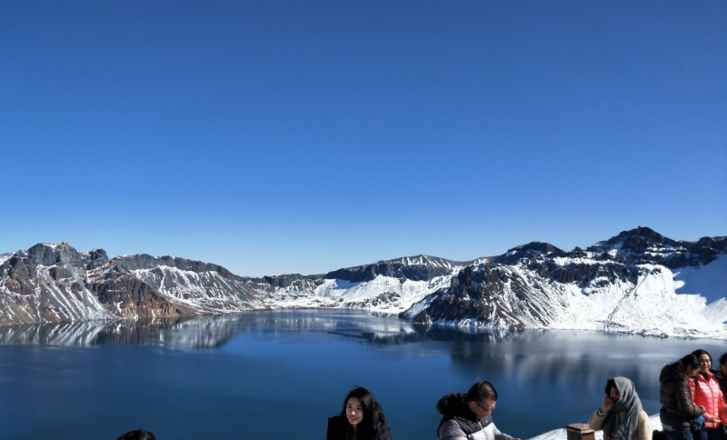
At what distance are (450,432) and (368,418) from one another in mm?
1125

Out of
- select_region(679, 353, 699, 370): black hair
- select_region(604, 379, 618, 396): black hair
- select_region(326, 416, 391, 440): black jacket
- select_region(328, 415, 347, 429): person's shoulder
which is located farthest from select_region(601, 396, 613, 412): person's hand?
select_region(328, 415, 347, 429): person's shoulder

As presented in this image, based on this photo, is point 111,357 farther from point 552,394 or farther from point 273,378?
point 552,394

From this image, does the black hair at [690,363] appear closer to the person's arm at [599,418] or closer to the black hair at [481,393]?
the person's arm at [599,418]

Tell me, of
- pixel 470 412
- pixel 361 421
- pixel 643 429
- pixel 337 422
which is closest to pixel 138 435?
pixel 337 422

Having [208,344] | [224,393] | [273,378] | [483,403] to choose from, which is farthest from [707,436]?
[208,344]

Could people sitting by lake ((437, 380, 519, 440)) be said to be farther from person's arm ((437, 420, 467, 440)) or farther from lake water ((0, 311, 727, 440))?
lake water ((0, 311, 727, 440))

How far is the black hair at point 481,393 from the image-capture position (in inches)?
270

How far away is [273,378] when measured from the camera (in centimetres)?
10231

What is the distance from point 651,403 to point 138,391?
86749 mm

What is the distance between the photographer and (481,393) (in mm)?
6879

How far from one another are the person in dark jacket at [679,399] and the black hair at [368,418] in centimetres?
581

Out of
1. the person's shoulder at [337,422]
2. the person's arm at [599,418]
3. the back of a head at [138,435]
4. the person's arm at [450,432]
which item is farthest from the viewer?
the person's arm at [599,418]

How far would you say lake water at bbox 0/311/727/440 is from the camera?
66.1 metres

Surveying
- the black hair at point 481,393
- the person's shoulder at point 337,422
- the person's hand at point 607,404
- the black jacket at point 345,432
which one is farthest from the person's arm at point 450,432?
the person's hand at point 607,404
